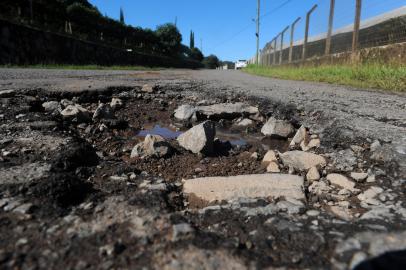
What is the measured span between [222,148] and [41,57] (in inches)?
564

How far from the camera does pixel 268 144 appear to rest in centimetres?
245

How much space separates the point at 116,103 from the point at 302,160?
2.16m

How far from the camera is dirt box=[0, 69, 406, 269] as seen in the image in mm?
845

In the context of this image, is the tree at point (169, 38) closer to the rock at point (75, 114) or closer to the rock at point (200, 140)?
the rock at point (75, 114)

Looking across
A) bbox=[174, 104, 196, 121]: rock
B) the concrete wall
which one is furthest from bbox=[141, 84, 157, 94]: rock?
the concrete wall

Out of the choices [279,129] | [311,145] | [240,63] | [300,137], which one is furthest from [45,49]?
[240,63]

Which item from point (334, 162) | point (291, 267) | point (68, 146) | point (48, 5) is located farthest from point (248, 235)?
point (48, 5)

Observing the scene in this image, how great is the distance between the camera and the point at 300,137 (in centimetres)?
236

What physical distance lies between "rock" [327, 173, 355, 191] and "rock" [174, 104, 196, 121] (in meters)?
1.67

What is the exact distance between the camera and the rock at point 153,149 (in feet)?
6.27

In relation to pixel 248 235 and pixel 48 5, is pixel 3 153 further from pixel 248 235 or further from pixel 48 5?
pixel 48 5

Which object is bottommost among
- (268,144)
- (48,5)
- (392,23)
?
(268,144)

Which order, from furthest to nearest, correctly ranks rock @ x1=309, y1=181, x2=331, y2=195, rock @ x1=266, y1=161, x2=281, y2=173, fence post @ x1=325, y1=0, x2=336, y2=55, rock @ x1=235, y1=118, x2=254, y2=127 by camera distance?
fence post @ x1=325, y1=0, x2=336, y2=55 → rock @ x1=235, y1=118, x2=254, y2=127 → rock @ x1=266, y1=161, x2=281, y2=173 → rock @ x1=309, y1=181, x2=331, y2=195

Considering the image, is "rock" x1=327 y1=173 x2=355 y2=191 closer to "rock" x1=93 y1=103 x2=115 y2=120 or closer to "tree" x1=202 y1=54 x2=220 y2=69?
"rock" x1=93 y1=103 x2=115 y2=120
